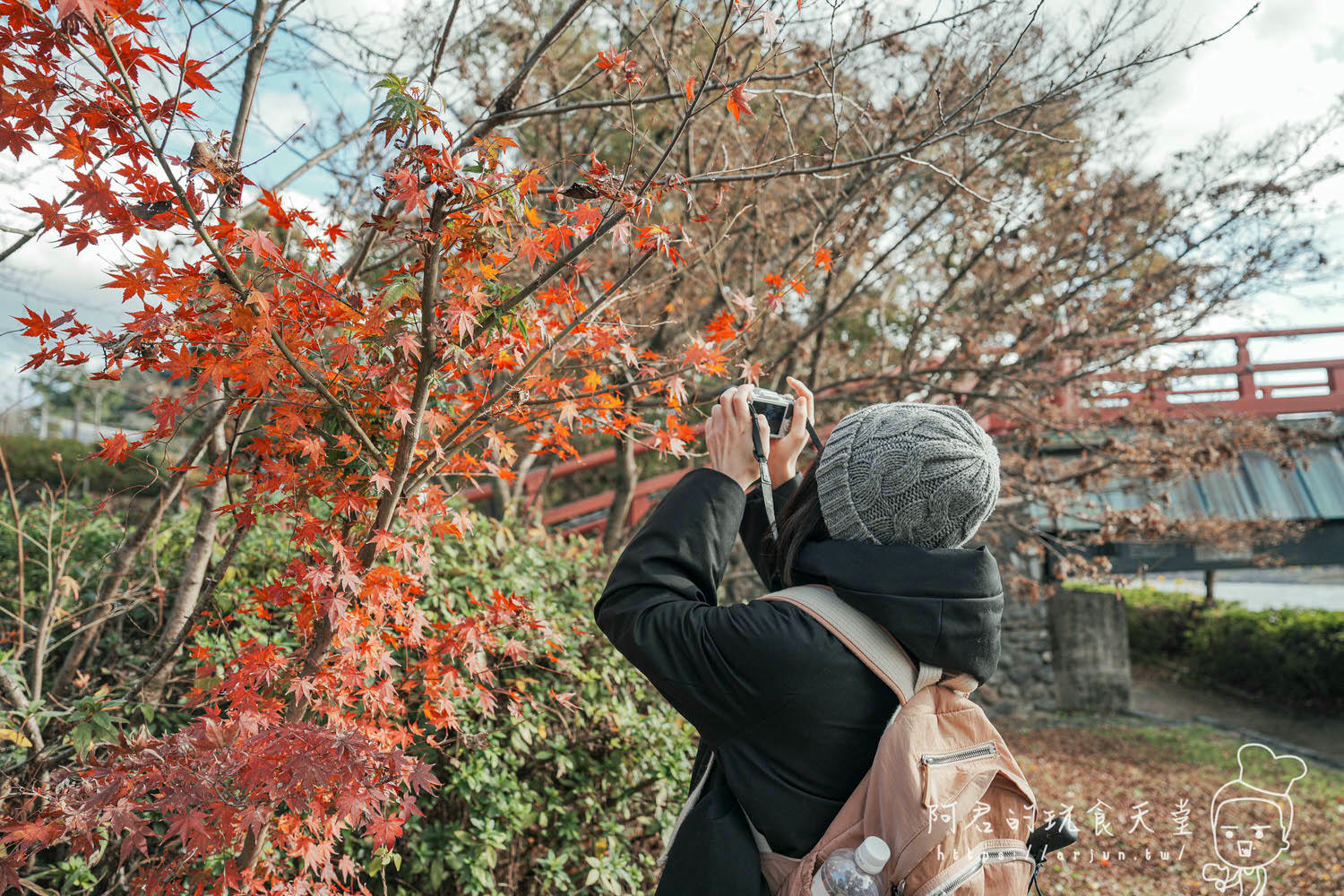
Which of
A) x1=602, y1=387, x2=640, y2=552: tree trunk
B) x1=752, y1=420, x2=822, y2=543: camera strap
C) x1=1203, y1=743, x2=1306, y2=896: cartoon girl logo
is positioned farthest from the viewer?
x1=602, y1=387, x2=640, y2=552: tree trunk

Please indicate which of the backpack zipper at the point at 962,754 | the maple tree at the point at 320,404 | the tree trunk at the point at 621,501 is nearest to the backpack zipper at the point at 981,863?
the backpack zipper at the point at 962,754

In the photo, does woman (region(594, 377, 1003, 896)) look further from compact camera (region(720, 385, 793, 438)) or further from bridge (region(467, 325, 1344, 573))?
bridge (region(467, 325, 1344, 573))

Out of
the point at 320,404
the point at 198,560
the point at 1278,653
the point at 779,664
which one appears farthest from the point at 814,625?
the point at 1278,653

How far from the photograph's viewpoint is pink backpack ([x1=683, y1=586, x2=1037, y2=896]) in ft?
3.67

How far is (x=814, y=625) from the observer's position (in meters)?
1.23

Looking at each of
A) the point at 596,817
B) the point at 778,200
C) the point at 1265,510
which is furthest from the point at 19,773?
the point at 1265,510

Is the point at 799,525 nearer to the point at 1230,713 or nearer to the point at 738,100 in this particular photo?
the point at 738,100

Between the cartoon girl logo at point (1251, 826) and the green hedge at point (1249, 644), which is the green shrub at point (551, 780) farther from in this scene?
the green hedge at point (1249, 644)

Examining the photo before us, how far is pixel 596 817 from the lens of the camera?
124 inches

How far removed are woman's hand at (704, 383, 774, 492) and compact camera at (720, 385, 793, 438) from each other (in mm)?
30

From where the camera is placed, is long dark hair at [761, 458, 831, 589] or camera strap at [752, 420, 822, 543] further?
camera strap at [752, 420, 822, 543]

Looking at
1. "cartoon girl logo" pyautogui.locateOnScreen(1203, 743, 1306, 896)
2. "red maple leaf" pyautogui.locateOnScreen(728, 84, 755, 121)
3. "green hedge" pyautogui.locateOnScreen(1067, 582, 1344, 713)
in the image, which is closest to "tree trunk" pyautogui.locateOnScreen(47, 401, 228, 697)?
"red maple leaf" pyautogui.locateOnScreen(728, 84, 755, 121)

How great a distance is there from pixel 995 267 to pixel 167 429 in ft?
19.1

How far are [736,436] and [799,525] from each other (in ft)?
0.65
